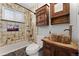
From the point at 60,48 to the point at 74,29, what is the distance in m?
0.23

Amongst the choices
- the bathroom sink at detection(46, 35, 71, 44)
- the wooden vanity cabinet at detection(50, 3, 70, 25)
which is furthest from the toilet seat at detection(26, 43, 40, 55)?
the wooden vanity cabinet at detection(50, 3, 70, 25)

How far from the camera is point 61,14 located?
3.58ft

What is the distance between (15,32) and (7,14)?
191 millimetres

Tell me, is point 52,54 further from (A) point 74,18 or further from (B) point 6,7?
(B) point 6,7

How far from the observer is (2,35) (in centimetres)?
107

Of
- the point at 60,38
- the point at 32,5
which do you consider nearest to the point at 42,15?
the point at 32,5

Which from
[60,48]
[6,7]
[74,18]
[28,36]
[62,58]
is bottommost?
[62,58]

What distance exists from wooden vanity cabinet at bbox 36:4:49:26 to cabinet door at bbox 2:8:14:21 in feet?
0.84

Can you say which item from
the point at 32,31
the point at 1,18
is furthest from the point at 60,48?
the point at 1,18

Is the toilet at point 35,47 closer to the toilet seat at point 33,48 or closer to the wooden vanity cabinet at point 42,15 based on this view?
the toilet seat at point 33,48

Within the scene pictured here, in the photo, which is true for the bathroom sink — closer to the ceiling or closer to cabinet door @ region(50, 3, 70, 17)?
cabinet door @ region(50, 3, 70, 17)

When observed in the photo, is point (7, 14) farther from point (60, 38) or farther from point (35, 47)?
point (60, 38)

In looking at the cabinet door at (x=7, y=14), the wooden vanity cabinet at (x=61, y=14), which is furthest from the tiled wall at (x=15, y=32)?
the wooden vanity cabinet at (x=61, y=14)

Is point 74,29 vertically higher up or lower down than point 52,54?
higher up
